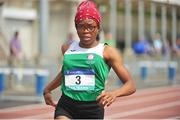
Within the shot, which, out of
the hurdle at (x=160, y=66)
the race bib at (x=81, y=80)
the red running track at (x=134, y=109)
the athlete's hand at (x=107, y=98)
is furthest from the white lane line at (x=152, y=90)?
the athlete's hand at (x=107, y=98)

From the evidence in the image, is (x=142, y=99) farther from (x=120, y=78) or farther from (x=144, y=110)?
(x=120, y=78)

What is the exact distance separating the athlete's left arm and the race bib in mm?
194

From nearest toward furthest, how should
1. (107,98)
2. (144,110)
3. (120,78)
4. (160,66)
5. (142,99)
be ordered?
1. (107,98)
2. (120,78)
3. (144,110)
4. (142,99)
5. (160,66)

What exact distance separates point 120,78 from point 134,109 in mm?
9308

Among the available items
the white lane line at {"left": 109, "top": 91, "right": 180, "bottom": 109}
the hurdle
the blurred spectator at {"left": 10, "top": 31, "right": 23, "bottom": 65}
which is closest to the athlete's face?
the white lane line at {"left": 109, "top": 91, "right": 180, "bottom": 109}

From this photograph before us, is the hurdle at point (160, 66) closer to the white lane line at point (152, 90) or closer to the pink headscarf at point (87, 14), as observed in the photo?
the white lane line at point (152, 90)

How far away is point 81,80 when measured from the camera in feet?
17.0

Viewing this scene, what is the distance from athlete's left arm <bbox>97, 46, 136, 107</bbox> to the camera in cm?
473

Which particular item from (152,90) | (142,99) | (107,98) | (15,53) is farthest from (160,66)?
(107,98)

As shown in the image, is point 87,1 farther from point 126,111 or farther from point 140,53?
point 140,53

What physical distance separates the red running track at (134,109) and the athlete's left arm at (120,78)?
722cm

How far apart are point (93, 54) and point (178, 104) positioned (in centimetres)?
1100

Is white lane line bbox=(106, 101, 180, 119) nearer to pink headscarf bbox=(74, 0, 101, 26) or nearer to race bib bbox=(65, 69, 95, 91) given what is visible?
race bib bbox=(65, 69, 95, 91)

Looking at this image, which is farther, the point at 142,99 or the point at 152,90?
the point at 152,90
